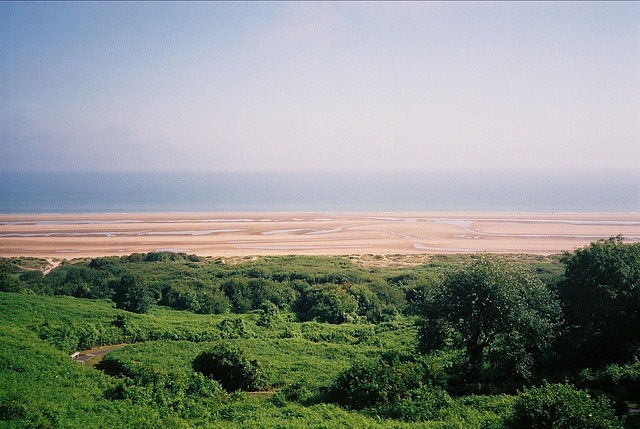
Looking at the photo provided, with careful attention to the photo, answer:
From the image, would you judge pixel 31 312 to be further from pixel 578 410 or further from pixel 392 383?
pixel 578 410

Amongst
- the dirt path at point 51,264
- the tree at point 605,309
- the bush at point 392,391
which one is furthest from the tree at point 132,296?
the tree at point 605,309

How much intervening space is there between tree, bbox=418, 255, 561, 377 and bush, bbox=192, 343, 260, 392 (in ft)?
28.9

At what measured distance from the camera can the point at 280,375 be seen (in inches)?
918

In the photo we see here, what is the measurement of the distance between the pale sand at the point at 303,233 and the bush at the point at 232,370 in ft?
146

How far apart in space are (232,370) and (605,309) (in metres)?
18.9

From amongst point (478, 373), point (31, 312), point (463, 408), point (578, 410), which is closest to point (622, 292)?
point (478, 373)

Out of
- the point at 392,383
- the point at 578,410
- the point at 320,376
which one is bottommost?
the point at 320,376

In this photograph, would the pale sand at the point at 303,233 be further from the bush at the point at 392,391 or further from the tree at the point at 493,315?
the bush at the point at 392,391

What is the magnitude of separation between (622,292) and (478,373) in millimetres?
8422

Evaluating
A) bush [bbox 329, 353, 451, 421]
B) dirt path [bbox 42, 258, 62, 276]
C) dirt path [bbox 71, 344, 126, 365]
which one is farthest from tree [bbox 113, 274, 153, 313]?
bush [bbox 329, 353, 451, 421]

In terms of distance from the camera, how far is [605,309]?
22453mm

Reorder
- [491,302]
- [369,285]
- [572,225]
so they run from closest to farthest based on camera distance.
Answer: [491,302], [369,285], [572,225]

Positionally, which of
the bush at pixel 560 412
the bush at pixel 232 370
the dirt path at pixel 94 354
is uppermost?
the bush at pixel 560 412

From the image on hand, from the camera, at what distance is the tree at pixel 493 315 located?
2080 centimetres
